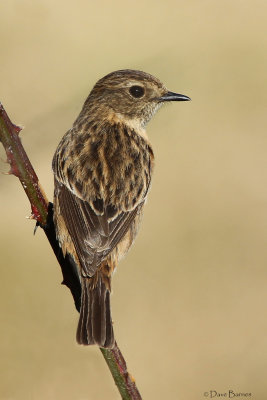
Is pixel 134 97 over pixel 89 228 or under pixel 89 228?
over

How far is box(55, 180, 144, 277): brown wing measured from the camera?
4.30 metres

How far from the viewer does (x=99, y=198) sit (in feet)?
15.0

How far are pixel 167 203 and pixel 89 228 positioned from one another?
3.35 m

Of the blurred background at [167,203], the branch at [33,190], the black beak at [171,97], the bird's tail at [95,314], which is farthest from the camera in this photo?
the blurred background at [167,203]

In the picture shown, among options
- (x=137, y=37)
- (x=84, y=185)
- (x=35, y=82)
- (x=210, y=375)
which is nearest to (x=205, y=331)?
A: (x=210, y=375)

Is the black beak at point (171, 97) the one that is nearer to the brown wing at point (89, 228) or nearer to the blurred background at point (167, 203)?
the blurred background at point (167, 203)

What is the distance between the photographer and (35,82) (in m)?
8.28

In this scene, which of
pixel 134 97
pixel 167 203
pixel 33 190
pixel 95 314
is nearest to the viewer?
pixel 33 190

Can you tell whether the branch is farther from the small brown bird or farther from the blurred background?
the blurred background

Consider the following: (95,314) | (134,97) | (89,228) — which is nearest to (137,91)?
(134,97)

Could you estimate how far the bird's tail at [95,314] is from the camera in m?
3.94

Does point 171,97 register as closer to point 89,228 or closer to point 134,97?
point 134,97

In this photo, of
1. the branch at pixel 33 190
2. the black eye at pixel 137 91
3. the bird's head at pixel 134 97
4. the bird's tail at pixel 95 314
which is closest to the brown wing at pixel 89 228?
the bird's tail at pixel 95 314

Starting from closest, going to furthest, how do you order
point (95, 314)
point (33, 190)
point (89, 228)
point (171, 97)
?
point (33, 190), point (95, 314), point (89, 228), point (171, 97)
